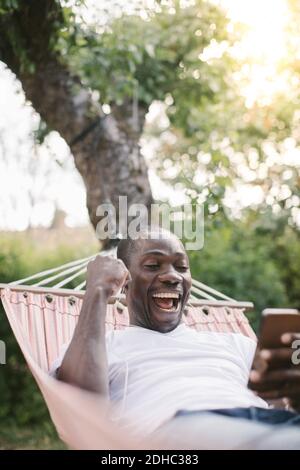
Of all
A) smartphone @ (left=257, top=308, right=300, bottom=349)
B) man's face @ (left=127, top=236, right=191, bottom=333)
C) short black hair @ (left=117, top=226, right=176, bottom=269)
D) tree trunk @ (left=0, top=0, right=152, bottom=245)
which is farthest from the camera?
tree trunk @ (left=0, top=0, right=152, bottom=245)

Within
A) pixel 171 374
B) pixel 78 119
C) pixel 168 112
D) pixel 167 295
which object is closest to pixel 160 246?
pixel 167 295

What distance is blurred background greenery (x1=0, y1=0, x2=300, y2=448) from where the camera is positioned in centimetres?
384

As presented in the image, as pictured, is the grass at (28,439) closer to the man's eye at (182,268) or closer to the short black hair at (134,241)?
the short black hair at (134,241)

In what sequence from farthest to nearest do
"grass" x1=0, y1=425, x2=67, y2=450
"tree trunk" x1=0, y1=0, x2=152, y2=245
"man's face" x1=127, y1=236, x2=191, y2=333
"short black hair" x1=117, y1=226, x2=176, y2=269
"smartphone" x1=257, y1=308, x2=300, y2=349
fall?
"grass" x1=0, y1=425, x2=67, y2=450 → "tree trunk" x1=0, y1=0, x2=152, y2=245 → "short black hair" x1=117, y1=226, x2=176, y2=269 → "man's face" x1=127, y1=236, x2=191, y2=333 → "smartphone" x1=257, y1=308, x2=300, y2=349

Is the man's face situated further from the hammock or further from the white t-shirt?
the hammock

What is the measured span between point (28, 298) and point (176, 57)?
2930mm

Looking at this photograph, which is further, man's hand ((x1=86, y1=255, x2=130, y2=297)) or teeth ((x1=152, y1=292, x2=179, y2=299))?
teeth ((x1=152, y1=292, x2=179, y2=299))

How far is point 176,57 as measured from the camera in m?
4.91

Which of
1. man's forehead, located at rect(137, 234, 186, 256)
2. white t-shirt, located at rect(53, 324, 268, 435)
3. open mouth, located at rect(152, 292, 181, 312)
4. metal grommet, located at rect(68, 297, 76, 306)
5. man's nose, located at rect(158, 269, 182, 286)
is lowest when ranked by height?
white t-shirt, located at rect(53, 324, 268, 435)

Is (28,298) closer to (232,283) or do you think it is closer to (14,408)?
(14,408)

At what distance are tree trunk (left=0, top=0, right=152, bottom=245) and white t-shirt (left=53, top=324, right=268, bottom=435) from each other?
1.66m

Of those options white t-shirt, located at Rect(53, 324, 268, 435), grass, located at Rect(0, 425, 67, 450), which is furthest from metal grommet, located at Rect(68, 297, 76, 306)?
grass, located at Rect(0, 425, 67, 450)

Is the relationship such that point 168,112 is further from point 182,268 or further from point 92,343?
Answer: point 92,343
